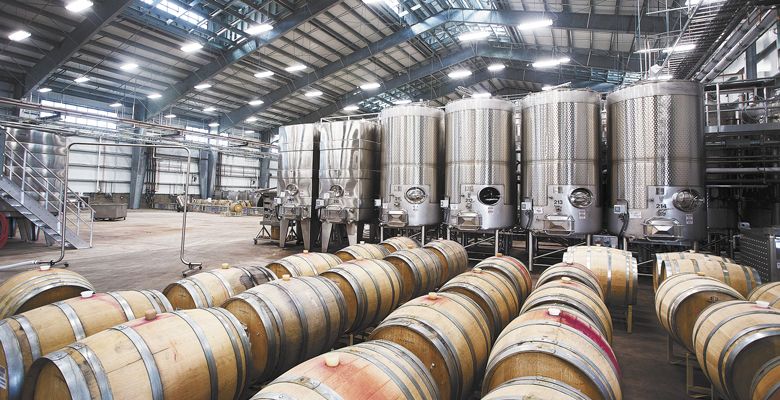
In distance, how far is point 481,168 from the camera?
9.50 metres

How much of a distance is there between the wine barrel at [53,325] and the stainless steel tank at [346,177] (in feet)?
25.0

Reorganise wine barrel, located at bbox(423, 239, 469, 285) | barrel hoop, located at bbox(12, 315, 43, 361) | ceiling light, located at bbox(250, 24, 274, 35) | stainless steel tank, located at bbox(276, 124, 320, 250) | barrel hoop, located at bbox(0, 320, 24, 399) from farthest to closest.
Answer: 1. ceiling light, located at bbox(250, 24, 274, 35)
2. stainless steel tank, located at bbox(276, 124, 320, 250)
3. wine barrel, located at bbox(423, 239, 469, 285)
4. barrel hoop, located at bbox(12, 315, 43, 361)
5. barrel hoop, located at bbox(0, 320, 24, 399)

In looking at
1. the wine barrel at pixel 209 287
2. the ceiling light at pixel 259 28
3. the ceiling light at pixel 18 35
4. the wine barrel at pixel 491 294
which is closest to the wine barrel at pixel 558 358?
the wine barrel at pixel 491 294

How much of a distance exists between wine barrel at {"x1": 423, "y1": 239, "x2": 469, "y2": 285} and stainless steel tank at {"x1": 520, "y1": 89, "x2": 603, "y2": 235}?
268 cm

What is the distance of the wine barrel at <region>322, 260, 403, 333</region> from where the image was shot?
444 cm

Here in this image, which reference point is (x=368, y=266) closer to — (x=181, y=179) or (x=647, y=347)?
(x=647, y=347)

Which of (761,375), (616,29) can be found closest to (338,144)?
Answer: (761,375)

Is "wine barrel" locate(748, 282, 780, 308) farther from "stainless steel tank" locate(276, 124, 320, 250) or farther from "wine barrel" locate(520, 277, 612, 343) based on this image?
"stainless steel tank" locate(276, 124, 320, 250)

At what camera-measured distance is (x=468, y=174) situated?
958 centimetres

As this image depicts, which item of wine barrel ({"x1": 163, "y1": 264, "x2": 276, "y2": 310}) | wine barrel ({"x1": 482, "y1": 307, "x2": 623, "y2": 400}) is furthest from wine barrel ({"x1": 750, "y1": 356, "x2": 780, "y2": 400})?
wine barrel ({"x1": 163, "y1": 264, "x2": 276, "y2": 310})

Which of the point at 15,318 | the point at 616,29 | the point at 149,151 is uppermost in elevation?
the point at 616,29

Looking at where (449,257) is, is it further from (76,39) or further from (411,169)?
(76,39)

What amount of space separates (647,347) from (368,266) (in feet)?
12.2

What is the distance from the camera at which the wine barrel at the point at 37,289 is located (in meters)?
3.55
